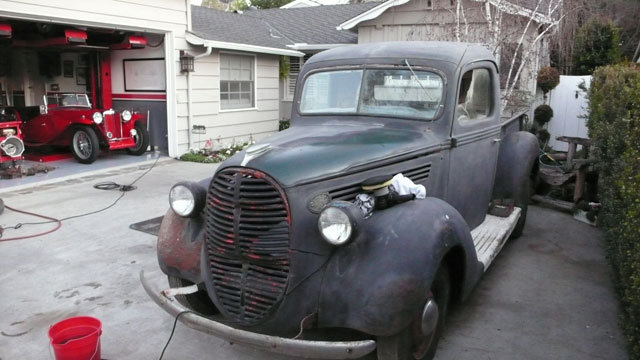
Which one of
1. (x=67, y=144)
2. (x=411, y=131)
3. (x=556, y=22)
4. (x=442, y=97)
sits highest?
(x=556, y=22)

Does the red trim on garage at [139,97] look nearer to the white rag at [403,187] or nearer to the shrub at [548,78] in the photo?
the shrub at [548,78]

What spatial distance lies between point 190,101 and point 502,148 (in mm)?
7324

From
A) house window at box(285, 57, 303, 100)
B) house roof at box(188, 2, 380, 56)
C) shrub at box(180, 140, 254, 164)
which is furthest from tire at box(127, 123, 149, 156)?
house window at box(285, 57, 303, 100)

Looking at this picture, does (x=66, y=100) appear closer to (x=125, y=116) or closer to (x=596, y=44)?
(x=125, y=116)

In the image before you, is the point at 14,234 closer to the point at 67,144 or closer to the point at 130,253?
the point at 130,253

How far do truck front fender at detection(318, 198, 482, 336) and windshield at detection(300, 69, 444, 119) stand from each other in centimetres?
131

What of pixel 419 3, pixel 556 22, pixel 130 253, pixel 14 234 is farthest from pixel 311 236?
pixel 419 3

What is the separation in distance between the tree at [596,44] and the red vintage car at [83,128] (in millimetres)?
10877

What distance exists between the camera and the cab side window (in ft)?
13.6

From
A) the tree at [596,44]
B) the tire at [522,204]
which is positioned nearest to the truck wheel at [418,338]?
the tire at [522,204]

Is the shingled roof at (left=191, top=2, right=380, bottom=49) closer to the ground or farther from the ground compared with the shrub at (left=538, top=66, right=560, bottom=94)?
farther from the ground

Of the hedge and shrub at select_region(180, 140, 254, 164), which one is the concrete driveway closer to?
the hedge

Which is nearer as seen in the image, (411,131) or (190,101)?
(411,131)

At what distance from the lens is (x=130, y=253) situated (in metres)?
5.15
